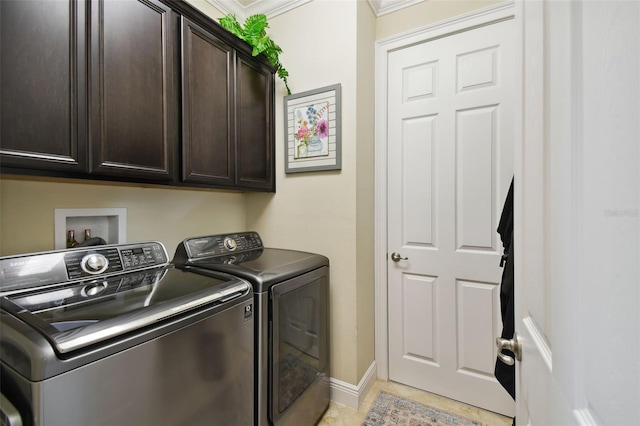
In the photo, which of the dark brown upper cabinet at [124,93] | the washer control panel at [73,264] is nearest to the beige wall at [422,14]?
the dark brown upper cabinet at [124,93]

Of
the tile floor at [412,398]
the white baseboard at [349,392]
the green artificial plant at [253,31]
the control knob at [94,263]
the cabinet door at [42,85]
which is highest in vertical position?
the green artificial plant at [253,31]

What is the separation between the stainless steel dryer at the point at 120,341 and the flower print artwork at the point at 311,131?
1017 millimetres

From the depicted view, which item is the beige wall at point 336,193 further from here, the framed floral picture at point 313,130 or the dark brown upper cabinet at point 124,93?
the dark brown upper cabinet at point 124,93

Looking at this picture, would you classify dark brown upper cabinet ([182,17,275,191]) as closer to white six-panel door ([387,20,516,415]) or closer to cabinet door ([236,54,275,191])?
cabinet door ([236,54,275,191])

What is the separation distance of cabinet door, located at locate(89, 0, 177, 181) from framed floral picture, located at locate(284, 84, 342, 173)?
0.80 metres

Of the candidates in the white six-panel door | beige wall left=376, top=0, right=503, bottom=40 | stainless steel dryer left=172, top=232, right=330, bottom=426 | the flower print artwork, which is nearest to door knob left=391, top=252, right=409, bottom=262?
the white six-panel door

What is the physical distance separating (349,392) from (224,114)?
6.29 feet

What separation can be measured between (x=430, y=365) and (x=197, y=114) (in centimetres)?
218

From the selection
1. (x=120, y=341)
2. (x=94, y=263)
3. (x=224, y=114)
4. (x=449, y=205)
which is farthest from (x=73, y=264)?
(x=449, y=205)

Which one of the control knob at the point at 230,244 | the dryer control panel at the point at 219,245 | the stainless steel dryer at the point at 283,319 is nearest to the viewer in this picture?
the stainless steel dryer at the point at 283,319

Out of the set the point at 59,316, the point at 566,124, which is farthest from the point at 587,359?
the point at 59,316

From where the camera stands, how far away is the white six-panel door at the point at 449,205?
5.58 feet

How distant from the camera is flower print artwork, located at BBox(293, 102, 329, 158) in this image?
6.03 feet

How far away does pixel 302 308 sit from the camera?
152 cm
